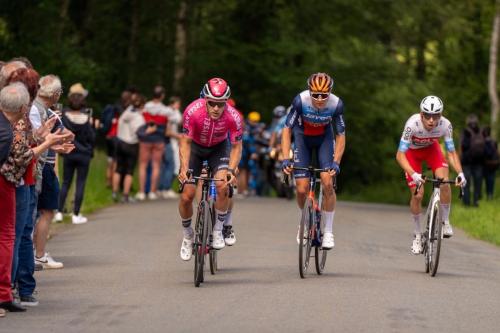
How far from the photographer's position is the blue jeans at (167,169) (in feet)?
91.6

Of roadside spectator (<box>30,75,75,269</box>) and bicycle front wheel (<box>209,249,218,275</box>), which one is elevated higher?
roadside spectator (<box>30,75,75,269</box>)

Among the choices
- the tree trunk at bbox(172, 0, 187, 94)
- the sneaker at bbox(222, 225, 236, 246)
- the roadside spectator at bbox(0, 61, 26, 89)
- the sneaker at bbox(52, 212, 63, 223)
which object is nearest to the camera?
the roadside spectator at bbox(0, 61, 26, 89)

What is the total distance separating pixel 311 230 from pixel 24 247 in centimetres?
367

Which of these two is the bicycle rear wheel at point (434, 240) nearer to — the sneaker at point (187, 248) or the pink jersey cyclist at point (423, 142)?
the pink jersey cyclist at point (423, 142)

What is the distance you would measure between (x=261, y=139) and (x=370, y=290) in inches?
772

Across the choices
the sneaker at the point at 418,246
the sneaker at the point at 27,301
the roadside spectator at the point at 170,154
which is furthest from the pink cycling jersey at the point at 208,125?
the roadside spectator at the point at 170,154

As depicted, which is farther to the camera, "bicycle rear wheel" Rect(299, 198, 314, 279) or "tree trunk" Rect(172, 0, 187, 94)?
"tree trunk" Rect(172, 0, 187, 94)

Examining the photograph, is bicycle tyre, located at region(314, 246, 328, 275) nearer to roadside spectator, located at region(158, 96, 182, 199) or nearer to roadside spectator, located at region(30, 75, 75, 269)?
roadside spectator, located at region(30, 75, 75, 269)

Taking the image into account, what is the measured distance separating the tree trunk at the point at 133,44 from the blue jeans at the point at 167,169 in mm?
15542

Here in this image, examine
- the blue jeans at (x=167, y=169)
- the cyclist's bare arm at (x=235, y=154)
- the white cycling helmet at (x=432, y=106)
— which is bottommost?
the blue jeans at (x=167, y=169)

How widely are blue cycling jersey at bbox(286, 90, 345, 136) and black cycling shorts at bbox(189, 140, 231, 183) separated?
806 mm

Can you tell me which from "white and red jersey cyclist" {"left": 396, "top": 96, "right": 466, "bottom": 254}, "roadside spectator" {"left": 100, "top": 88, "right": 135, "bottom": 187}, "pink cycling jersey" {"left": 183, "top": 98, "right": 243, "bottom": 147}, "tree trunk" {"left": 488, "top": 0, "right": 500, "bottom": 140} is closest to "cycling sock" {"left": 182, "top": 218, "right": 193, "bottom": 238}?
"pink cycling jersey" {"left": 183, "top": 98, "right": 243, "bottom": 147}

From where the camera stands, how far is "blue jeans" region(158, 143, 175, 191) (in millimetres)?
27906

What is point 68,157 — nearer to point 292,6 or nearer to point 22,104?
point 22,104
